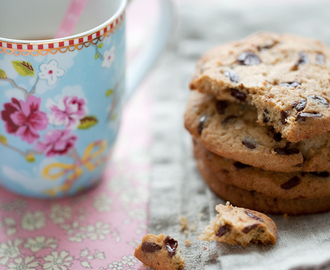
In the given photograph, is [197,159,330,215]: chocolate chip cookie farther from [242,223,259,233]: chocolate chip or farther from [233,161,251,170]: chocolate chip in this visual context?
[242,223,259,233]: chocolate chip

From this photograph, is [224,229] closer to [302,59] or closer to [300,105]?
[300,105]

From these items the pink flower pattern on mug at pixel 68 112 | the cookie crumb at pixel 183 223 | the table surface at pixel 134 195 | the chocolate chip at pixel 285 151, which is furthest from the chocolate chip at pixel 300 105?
the pink flower pattern on mug at pixel 68 112

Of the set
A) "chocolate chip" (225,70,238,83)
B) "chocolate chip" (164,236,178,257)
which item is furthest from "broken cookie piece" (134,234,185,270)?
"chocolate chip" (225,70,238,83)

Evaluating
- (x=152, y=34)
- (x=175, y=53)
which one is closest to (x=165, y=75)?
(x=175, y=53)

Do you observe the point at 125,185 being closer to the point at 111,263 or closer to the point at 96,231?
the point at 96,231

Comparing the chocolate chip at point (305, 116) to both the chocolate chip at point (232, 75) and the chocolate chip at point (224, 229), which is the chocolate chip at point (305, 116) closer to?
the chocolate chip at point (232, 75)

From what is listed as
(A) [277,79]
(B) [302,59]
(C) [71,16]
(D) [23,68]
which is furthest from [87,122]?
(B) [302,59]
